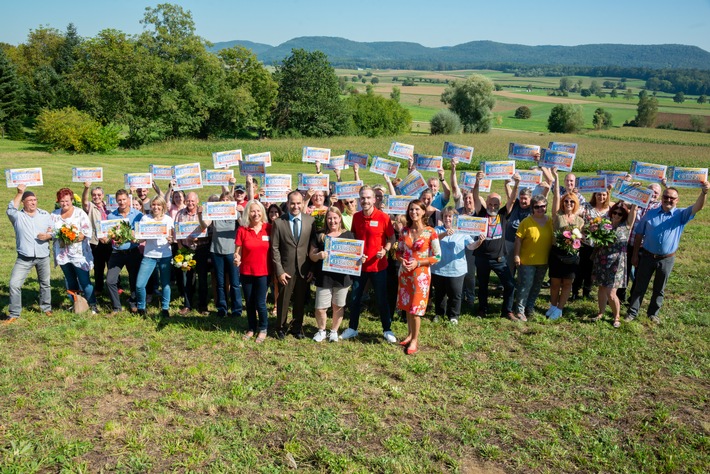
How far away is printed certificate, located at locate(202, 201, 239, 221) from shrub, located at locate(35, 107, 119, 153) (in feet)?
123

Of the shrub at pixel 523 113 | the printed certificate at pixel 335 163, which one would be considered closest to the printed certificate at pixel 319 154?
the printed certificate at pixel 335 163

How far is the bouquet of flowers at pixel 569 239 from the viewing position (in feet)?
26.9

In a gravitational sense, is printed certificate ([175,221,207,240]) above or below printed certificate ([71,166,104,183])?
below

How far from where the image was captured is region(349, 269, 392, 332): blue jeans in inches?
306

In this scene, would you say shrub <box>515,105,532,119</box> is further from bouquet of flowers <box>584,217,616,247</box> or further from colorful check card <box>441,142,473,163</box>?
bouquet of flowers <box>584,217,616,247</box>

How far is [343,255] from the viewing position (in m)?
7.34

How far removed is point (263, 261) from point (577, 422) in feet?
14.6

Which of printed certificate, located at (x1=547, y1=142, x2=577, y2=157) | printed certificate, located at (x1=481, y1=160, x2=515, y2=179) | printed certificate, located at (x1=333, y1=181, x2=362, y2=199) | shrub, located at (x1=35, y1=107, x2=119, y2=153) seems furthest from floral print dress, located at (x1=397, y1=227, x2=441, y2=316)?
shrub, located at (x1=35, y1=107, x2=119, y2=153)

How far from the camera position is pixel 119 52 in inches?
2000

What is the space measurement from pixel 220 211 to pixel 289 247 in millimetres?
1458

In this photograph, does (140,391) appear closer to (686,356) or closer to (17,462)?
(17,462)

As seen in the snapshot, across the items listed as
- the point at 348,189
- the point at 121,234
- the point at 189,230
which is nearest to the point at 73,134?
the point at 121,234

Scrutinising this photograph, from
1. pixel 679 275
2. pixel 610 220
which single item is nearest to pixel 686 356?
pixel 610 220

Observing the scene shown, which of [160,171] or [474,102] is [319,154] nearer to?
[160,171]
